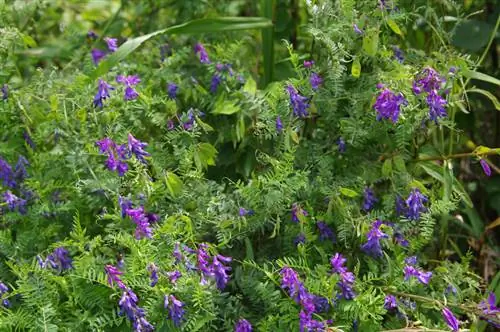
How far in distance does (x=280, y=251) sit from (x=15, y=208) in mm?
701

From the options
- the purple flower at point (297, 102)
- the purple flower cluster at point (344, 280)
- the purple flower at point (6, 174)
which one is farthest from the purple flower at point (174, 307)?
the purple flower at point (6, 174)

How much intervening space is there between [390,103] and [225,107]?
53 centimetres

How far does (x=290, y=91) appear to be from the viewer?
2039mm

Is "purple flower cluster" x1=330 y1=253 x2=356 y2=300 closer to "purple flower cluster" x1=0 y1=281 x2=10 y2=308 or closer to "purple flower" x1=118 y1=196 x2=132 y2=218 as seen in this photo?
"purple flower" x1=118 y1=196 x2=132 y2=218

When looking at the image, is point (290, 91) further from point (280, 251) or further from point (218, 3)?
point (218, 3)

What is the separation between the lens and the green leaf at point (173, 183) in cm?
196

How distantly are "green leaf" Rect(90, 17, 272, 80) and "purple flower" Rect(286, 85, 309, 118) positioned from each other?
509 millimetres

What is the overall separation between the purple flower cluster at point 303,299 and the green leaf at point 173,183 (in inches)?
12.9

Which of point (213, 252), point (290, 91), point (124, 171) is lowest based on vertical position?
point (213, 252)

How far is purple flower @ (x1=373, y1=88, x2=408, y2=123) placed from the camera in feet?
6.44

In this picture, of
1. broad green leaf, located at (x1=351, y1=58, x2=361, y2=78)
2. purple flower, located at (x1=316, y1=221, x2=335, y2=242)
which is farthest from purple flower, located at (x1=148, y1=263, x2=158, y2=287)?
broad green leaf, located at (x1=351, y1=58, x2=361, y2=78)

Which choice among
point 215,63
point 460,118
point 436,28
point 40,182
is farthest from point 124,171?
point 460,118

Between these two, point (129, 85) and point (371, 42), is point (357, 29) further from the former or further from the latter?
point (129, 85)

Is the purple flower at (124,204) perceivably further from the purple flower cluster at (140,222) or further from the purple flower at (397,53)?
the purple flower at (397,53)
